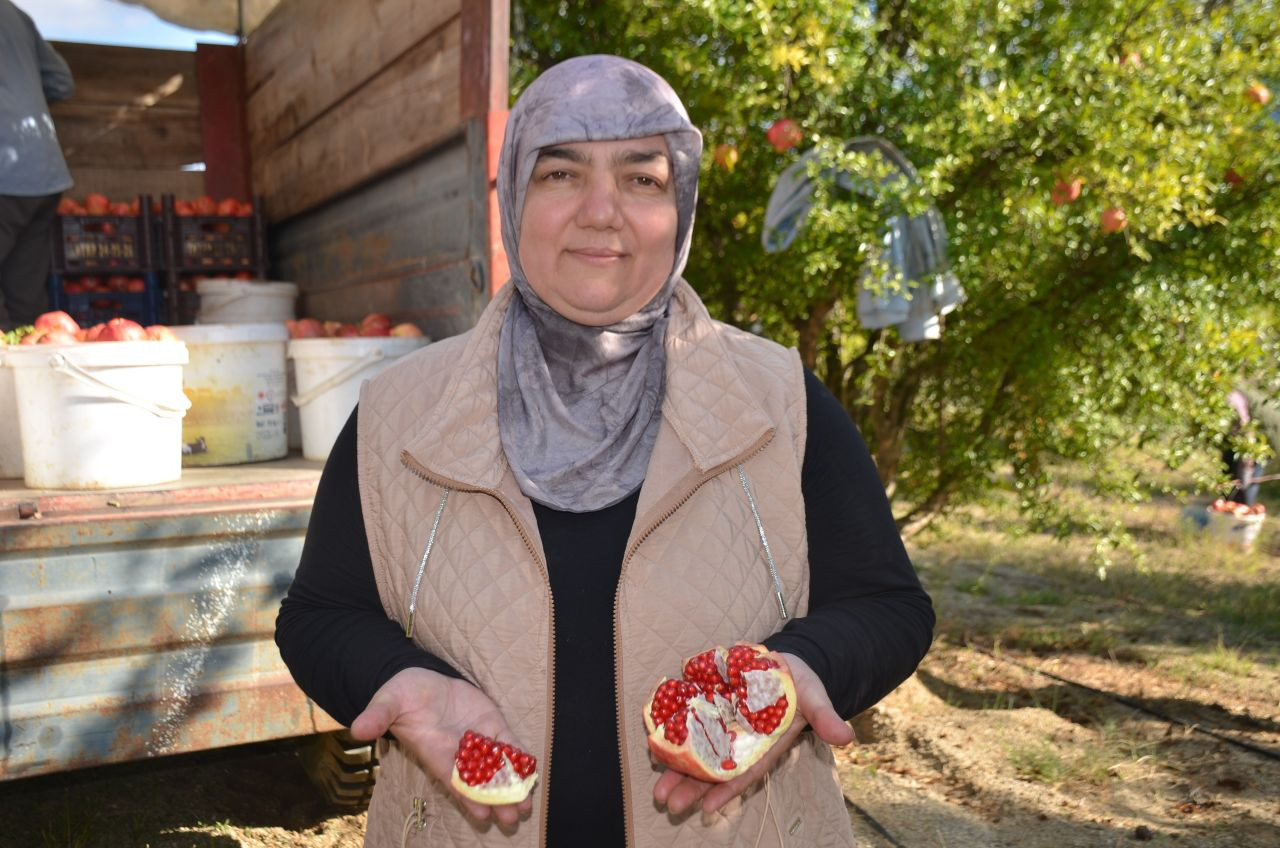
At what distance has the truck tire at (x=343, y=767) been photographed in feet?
11.3

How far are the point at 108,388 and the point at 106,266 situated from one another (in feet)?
8.39

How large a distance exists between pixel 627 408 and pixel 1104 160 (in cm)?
384

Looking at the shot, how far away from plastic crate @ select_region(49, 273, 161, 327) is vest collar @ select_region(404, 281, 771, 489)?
411 centimetres

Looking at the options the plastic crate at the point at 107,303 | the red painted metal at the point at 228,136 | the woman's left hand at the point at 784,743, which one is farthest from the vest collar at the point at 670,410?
the red painted metal at the point at 228,136

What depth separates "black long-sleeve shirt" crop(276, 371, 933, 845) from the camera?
166cm

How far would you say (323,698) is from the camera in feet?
5.56

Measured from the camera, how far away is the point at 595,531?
5.73ft

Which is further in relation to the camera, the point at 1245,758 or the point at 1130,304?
the point at 1130,304

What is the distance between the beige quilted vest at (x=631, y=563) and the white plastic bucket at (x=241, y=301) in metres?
3.53

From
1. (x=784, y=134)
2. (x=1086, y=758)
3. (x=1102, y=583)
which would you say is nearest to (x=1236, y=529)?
(x=1102, y=583)

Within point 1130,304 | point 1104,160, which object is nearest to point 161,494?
point 1104,160

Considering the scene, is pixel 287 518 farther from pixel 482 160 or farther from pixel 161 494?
pixel 482 160

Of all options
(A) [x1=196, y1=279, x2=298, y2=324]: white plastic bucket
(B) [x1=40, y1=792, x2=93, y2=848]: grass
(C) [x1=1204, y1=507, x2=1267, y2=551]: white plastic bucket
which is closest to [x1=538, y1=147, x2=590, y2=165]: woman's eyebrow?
(B) [x1=40, y1=792, x2=93, y2=848]: grass

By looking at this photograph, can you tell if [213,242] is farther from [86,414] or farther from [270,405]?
[86,414]
